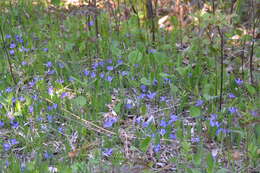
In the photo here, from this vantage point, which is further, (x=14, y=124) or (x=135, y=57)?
(x=135, y=57)

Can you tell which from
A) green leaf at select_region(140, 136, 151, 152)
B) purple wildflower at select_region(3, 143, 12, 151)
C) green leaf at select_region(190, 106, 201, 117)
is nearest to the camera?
green leaf at select_region(140, 136, 151, 152)

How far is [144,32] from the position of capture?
4410 millimetres

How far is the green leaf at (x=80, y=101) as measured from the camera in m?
3.15

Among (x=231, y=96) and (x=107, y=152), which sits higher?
(x=231, y=96)

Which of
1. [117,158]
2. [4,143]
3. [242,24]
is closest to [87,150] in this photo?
[117,158]

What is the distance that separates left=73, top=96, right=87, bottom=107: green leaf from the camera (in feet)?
10.3

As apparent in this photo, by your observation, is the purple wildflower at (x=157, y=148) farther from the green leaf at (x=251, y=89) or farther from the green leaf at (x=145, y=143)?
the green leaf at (x=251, y=89)

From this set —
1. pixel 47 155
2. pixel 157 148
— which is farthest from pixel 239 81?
pixel 47 155

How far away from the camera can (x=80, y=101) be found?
125 inches

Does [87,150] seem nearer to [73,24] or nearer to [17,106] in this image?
[17,106]

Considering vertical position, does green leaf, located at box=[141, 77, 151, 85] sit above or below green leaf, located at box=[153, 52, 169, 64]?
below

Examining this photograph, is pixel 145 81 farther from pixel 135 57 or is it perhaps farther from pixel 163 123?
pixel 163 123

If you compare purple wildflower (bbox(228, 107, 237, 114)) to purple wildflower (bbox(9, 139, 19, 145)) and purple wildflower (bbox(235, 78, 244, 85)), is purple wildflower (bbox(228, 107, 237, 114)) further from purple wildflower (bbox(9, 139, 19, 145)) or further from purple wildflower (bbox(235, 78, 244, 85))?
purple wildflower (bbox(9, 139, 19, 145))

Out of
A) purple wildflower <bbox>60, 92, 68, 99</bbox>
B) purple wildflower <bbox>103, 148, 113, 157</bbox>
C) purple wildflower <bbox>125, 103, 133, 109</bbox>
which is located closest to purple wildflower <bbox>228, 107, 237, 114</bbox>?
purple wildflower <bbox>125, 103, 133, 109</bbox>
